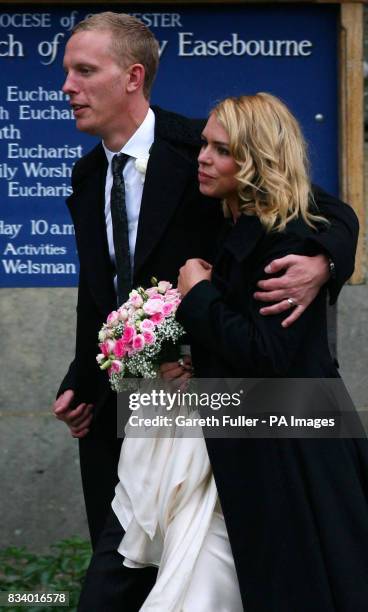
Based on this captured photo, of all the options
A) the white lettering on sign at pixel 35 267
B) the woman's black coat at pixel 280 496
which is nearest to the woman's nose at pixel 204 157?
the woman's black coat at pixel 280 496

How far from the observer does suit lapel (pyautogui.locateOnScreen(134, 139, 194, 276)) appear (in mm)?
4137

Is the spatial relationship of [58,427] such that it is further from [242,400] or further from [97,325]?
[242,400]

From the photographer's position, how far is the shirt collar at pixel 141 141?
4258 millimetres

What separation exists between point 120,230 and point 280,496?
0.90 meters

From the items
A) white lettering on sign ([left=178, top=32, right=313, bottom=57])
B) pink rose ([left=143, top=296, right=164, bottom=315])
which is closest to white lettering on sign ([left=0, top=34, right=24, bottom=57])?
white lettering on sign ([left=178, top=32, right=313, bottom=57])

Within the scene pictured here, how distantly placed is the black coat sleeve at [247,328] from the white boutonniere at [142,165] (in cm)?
53

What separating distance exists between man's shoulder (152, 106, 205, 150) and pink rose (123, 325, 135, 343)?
66 centimetres

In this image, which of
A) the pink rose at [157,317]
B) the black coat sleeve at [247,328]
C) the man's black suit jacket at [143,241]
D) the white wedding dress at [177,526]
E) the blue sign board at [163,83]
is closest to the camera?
the black coat sleeve at [247,328]

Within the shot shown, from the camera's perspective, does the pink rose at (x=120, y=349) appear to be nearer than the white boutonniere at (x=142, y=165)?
Yes

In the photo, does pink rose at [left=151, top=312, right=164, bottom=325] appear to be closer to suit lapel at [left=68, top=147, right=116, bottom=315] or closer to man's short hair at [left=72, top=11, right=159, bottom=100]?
suit lapel at [left=68, top=147, right=116, bottom=315]

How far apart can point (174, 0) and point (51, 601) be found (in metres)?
2.37

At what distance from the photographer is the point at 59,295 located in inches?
241

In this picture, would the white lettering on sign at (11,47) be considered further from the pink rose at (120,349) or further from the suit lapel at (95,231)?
the pink rose at (120,349)

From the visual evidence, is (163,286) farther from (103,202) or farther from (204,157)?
(103,202)
